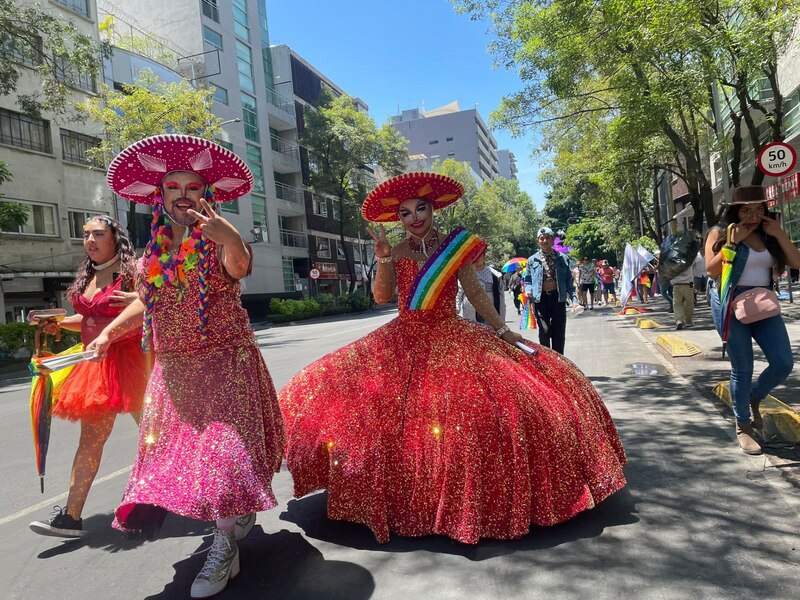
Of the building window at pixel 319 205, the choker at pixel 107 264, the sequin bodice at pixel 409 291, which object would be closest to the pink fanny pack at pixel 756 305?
the sequin bodice at pixel 409 291

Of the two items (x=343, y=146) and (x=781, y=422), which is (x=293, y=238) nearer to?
(x=343, y=146)

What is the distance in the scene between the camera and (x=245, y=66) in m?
36.3

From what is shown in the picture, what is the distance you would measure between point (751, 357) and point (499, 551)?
2475 millimetres

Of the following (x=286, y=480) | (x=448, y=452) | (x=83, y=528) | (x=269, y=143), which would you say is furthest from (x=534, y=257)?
(x=269, y=143)

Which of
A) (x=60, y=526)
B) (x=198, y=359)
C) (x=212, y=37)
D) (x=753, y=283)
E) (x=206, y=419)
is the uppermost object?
(x=212, y=37)

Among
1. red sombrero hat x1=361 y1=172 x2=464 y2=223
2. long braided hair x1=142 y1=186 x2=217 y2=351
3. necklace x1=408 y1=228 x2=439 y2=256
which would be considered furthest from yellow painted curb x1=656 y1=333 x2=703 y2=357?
long braided hair x1=142 y1=186 x2=217 y2=351

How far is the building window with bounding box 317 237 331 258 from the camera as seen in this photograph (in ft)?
146

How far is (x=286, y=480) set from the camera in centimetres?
446

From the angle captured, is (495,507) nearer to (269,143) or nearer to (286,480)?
(286,480)

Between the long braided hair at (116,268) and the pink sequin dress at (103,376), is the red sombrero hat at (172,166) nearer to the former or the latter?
the long braided hair at (116,268)

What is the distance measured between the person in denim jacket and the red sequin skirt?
3.63m

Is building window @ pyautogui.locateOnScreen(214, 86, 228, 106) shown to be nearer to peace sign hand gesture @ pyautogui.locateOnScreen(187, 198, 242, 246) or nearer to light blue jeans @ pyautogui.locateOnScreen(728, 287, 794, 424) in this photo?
light blue jeans @ pyautogui.locateOnScreen(728, 287, 794, 424)

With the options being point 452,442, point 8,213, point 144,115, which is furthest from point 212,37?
point 452,442

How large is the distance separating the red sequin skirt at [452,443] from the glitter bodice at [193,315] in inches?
31.8
